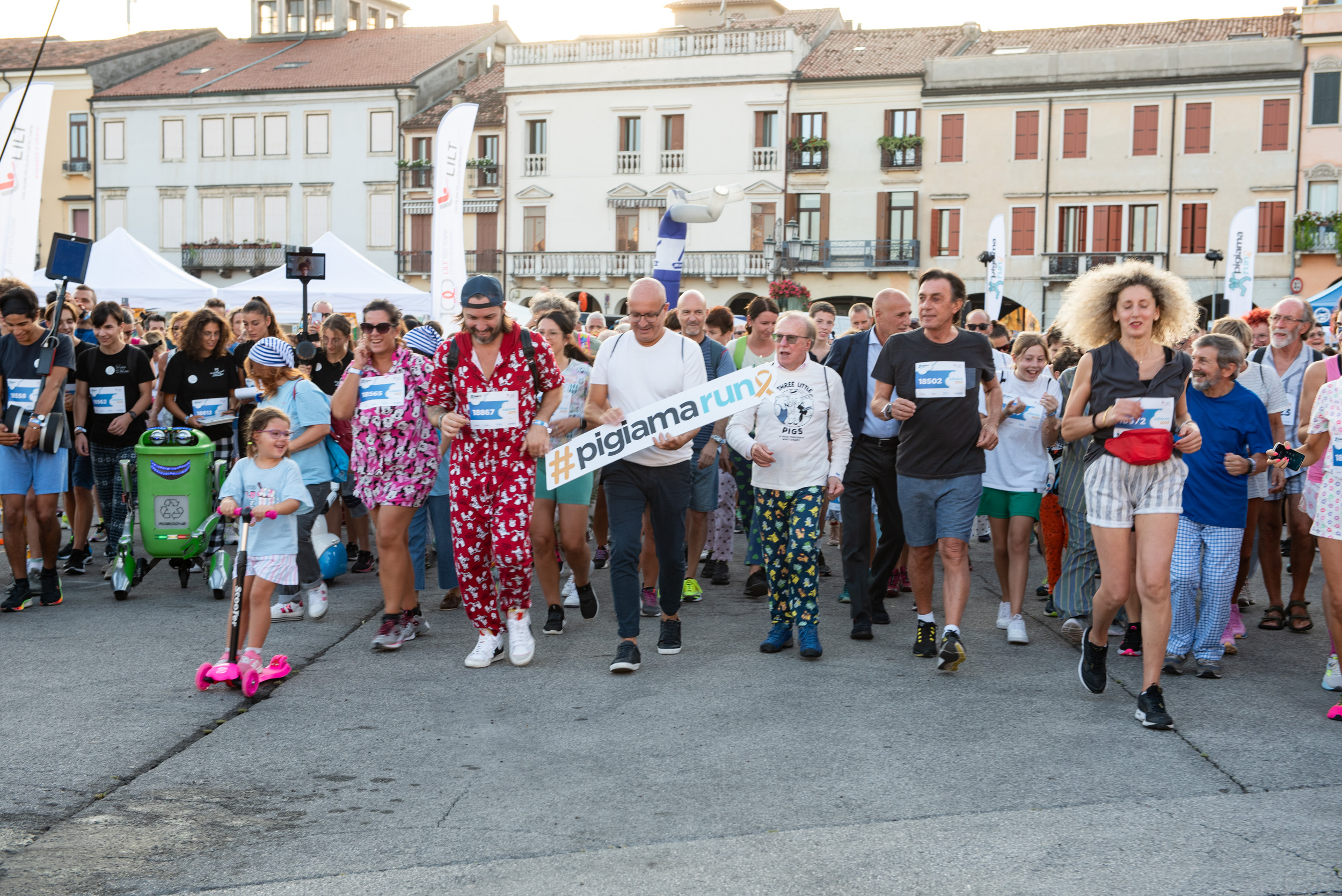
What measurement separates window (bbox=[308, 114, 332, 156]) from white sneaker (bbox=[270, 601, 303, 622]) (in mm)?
44144

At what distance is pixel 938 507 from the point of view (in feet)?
21.5

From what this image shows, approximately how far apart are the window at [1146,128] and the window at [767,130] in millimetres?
11155

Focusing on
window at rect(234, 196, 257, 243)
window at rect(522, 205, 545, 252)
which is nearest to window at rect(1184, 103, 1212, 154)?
window at rect(522, 205, 545, 252)

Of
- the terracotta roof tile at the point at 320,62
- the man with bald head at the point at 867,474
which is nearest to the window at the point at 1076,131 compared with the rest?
the terracotta roof tile at the point at 320,62

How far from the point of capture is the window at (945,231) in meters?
42.0

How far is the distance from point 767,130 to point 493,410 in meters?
39.1

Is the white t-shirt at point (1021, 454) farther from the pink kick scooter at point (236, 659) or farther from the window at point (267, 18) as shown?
the window at point (267, 18)

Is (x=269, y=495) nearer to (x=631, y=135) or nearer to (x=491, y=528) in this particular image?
(x=491, y=528)

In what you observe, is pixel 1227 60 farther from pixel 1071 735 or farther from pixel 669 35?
pixel 1071 735

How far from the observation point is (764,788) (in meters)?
4.63

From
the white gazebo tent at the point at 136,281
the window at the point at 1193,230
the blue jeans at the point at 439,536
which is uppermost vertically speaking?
the window at the point at 1193,230

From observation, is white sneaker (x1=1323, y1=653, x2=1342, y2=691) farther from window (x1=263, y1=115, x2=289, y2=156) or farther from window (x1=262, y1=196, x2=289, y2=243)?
window (x1=263, y1=115, x2=289, y2=156)

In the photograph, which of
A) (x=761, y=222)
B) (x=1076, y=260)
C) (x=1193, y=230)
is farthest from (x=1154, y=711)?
(x=761, y=222)

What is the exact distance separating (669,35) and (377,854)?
143 ft
